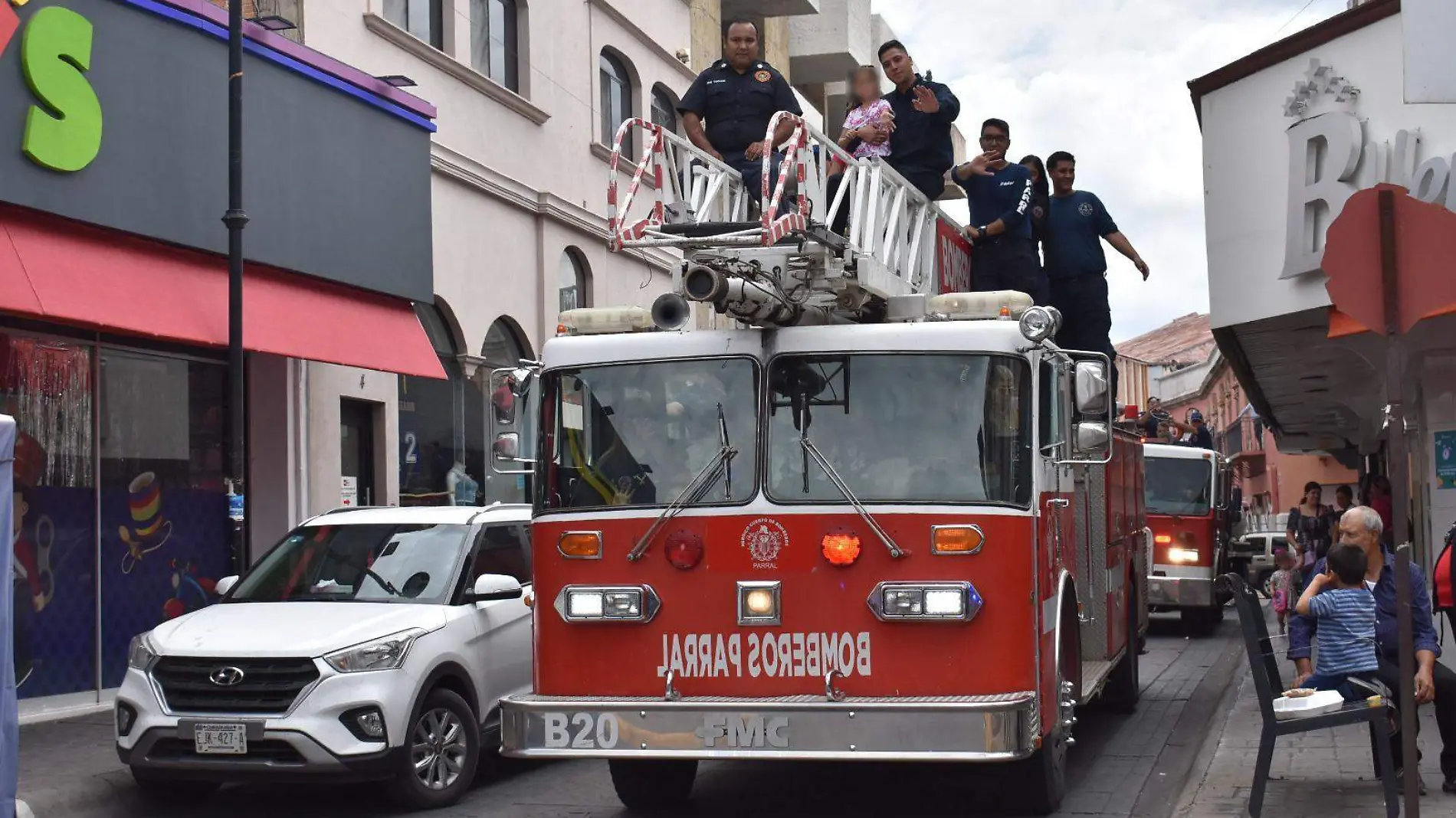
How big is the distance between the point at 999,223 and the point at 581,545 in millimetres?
4535

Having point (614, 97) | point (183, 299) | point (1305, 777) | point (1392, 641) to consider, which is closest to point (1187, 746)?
point (1305, 777)

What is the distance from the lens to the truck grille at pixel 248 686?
899cm

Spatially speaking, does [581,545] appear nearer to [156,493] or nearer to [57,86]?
[57,86]

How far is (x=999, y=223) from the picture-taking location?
11.5 metres

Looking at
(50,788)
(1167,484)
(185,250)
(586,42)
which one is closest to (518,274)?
(586,42)

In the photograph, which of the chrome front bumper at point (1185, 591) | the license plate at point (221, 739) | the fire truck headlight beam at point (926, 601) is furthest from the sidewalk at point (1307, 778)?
the chrome front bumper at point (1185, 591)

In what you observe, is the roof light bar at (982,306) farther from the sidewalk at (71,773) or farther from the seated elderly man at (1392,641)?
the sidewalk at (71,773)

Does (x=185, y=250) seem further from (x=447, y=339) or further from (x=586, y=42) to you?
(x=586, y=42)

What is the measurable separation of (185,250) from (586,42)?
9.83 metres

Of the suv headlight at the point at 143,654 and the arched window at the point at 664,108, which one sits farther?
the arched window at the point at 664,108

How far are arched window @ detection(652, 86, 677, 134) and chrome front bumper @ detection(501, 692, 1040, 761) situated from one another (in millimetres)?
17869

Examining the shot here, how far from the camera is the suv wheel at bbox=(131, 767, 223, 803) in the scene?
957cm

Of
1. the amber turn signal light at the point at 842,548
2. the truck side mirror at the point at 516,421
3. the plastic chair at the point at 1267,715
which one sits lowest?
the plastic chair at the point at 1267,715

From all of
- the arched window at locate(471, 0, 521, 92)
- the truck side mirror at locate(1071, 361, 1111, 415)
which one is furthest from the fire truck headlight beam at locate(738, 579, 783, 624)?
the arched window at locate(471, 0, 521, 92)
